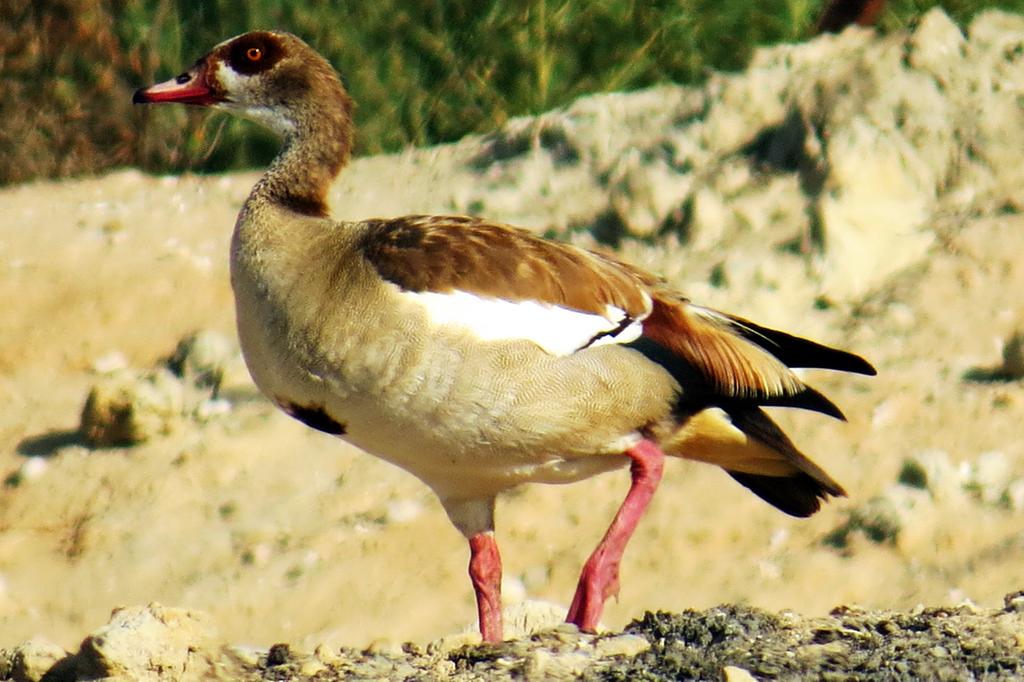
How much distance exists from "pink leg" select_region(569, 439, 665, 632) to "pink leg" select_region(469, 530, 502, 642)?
0.42 m

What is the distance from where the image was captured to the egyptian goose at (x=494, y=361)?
17.5 feet

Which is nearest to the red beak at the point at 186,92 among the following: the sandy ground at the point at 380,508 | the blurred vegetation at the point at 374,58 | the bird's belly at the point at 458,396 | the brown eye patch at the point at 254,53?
the brown eye patch at the point at 254,53

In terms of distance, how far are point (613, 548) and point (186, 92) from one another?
7.87ft

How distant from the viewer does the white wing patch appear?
5371mm

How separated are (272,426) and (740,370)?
308 centimetres

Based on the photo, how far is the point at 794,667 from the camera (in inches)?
174

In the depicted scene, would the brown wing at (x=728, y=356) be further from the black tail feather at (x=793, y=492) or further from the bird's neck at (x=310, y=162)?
the bird's neck at (x=310, y=162)

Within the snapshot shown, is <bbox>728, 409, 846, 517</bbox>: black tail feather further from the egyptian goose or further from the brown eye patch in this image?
the brown eye patch

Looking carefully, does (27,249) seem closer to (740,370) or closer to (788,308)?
(788,308)

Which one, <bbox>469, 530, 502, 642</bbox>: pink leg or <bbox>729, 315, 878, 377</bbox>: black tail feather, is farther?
<bbox>469, 530, 502, 642</bbox>: pink leg

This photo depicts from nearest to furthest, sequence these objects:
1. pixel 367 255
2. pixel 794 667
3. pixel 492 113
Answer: pixel 794 667 → pixel 367 255 → pixel 492 113

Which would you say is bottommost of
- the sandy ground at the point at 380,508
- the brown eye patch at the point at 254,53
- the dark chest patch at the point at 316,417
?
the sandy ground at the point at 380,508

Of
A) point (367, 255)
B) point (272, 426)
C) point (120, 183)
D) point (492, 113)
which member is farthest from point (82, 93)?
point (367, 255)

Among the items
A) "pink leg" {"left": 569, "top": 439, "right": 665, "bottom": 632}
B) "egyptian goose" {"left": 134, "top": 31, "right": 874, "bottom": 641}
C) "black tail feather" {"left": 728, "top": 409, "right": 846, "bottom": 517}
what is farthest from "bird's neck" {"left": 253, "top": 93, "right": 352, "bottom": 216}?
"black tail feather" {"left": 728, "top": 409, "right": 846, "bottom": 517}
